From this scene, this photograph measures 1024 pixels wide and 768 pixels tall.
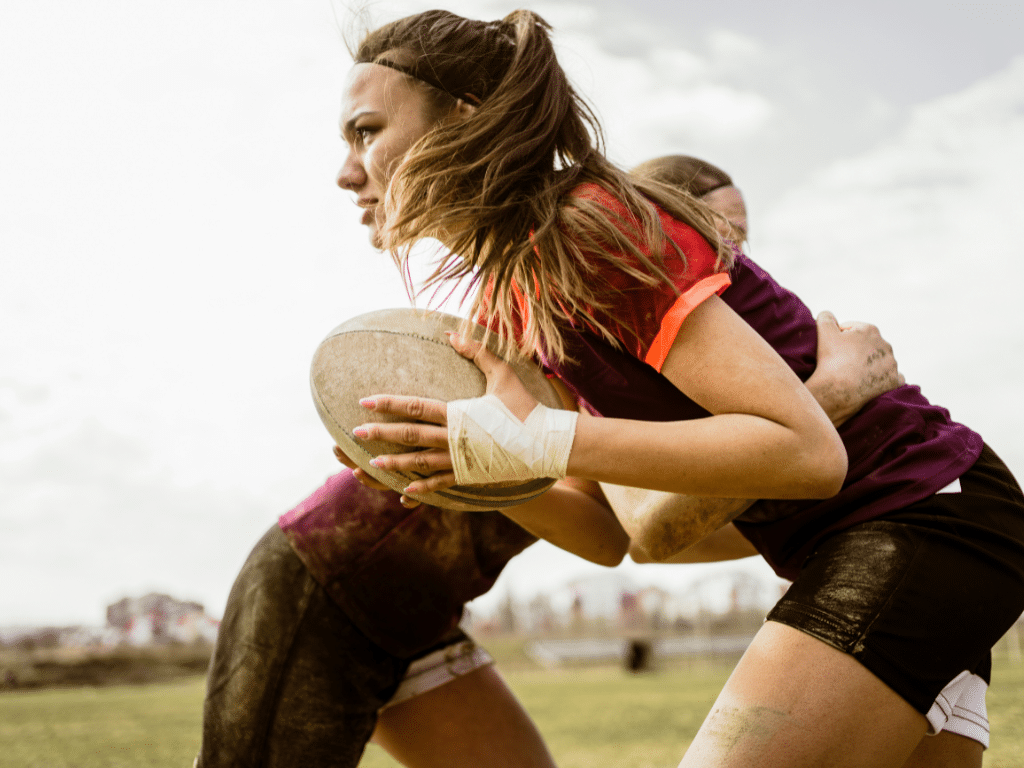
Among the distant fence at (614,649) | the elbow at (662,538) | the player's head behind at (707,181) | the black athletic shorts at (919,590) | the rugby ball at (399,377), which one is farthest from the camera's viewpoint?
the distant fence at (614,649)

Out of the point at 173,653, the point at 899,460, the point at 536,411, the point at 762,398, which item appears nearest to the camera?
the point at 762,398

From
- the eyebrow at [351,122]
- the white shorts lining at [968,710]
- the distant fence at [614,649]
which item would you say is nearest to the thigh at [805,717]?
the white shorts lining at [968,710]

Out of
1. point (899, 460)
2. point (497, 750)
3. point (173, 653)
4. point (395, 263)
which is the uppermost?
point (395, 263)

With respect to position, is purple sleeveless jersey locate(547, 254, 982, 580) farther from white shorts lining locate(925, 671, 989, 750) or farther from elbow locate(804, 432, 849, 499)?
white shorts lining locate(925, 671, 989, 750)

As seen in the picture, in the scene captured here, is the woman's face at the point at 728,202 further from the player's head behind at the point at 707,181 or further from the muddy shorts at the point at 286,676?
the muddy shorts at the point at 286,676

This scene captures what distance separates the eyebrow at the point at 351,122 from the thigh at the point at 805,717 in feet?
5.53

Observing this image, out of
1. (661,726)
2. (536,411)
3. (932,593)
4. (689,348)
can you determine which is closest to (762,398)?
(689,348)

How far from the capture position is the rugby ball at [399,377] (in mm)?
2061

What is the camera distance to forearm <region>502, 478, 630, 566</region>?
8.80 feet

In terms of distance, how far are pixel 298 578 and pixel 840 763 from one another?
5.71ft

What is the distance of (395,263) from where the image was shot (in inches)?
90.2

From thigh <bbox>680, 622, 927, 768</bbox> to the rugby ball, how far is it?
669mm

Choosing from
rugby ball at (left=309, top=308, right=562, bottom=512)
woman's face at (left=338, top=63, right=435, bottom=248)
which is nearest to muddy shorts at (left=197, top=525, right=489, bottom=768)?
rugby ball at (left=309, top=308, right=562, bottom=512)

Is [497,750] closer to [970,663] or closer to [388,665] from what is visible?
[388,665]
